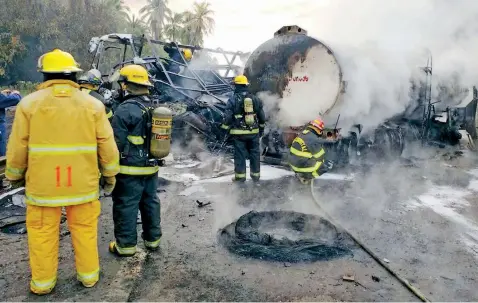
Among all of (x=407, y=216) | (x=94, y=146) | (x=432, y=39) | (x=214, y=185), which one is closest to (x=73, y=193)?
(x=94, y=146)

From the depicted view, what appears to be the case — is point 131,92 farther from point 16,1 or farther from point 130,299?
point 16,1

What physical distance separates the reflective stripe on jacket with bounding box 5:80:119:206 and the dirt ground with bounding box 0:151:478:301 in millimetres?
879

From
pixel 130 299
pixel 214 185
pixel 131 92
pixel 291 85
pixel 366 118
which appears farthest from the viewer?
pixel 366 118

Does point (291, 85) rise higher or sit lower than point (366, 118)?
higher

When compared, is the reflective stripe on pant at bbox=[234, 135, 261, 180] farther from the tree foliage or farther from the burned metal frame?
the tree foliage

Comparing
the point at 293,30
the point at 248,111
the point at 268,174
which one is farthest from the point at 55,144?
the point at 293,30

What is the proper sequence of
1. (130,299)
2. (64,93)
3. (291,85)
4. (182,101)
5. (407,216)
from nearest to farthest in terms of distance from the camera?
(64,93) < (130,299) < (407,216) < (291,85) < (182,101)

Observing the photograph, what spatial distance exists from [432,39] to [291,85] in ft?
15.3

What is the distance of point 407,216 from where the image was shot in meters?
5.38

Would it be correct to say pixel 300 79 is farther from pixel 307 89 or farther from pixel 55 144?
pixel 55 144

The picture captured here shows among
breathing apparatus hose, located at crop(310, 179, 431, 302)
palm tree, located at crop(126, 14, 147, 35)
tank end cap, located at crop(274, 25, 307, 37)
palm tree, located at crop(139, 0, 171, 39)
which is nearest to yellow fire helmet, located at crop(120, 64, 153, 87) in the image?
breathing apparatus hose, located at crop(310, 179, 431, 302)

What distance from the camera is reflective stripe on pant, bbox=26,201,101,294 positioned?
295 centimetres

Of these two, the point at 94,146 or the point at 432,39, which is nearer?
the point at 94,146

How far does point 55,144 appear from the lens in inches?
113
